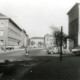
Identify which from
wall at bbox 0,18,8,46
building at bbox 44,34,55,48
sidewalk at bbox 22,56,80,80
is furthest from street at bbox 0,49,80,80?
building at bbox 44,34,55,48

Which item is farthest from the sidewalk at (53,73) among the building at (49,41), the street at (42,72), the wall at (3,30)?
the building at (49,41)

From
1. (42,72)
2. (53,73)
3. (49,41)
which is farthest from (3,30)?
(49,41)

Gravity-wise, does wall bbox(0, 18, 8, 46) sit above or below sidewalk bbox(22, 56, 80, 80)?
above

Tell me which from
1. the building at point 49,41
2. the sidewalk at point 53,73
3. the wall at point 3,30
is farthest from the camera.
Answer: the building at point 49,41

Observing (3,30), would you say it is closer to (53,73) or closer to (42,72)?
(42,72)

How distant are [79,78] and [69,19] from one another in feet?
222

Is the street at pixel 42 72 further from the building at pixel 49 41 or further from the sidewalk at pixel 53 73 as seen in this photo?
the building at pixel 49 41

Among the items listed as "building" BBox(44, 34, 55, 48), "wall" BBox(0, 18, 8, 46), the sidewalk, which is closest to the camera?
the sidewalk

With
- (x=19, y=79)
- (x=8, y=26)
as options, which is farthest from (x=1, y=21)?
(x=19, y=79)

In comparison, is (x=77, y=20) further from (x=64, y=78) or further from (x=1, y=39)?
(x=64, y=78)

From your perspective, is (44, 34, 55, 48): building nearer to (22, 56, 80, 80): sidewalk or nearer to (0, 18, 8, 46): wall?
(0, 18, 8, 46): wall

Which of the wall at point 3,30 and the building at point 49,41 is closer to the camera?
the wall at point 3,30

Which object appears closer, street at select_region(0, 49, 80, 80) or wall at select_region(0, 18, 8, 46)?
street at select_region(0, 49, 80, 80)

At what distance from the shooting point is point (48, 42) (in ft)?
618
